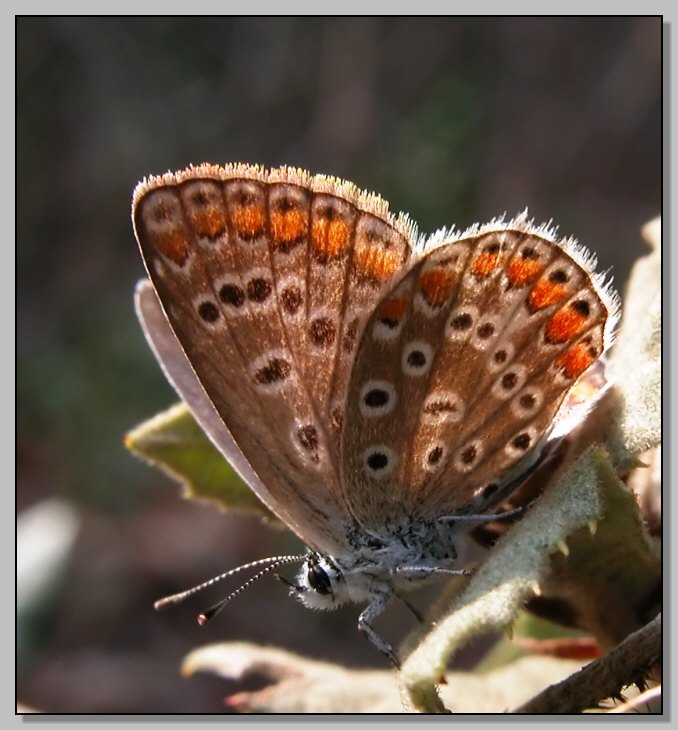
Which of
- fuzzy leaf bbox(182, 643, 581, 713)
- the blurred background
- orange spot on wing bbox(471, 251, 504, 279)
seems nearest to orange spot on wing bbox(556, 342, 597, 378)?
orange spot on wing bbox(471, 251, 504, 279)

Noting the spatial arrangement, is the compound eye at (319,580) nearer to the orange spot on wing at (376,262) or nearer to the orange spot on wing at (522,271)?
the orange spot on wing at (376,262)

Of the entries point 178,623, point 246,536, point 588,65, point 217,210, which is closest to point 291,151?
point 588,65

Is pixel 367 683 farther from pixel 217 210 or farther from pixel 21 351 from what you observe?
pixel 21 351

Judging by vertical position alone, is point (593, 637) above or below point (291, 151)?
below

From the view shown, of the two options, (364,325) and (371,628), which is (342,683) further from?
(364,325)

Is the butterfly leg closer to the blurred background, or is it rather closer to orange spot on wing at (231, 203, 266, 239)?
orange spot on wing at (231, 203, 266, 239)

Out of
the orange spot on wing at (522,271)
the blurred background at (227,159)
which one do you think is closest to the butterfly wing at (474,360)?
the orange spot on wing at (522,271)
